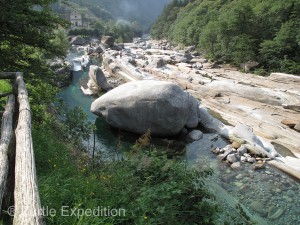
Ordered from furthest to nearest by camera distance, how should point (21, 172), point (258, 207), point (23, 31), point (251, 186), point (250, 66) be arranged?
point (250, 66)
point (251, 186)
point (258, 207)
point (23, 31)
point (21, 172)

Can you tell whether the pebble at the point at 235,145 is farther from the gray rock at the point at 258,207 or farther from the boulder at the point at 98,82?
the boulder at the point at 98,82

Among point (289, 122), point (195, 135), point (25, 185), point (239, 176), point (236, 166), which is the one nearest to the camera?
point (25, 185)

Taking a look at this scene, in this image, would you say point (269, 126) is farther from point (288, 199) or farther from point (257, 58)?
point (257, 58)

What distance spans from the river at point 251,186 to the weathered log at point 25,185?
4.41 metres

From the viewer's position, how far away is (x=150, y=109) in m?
17.6

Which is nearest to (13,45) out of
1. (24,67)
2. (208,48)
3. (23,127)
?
(24,67)

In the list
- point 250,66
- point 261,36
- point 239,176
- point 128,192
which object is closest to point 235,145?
point 239,176

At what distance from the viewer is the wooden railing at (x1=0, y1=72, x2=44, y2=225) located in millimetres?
3038

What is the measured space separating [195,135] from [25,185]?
15.4 m

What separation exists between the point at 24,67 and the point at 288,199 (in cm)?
1206

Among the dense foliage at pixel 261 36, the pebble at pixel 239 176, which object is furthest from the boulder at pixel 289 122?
the dense foliage at pixel 261 36

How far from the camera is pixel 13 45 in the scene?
962 centimetres

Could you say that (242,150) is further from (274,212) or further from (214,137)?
(274,212)

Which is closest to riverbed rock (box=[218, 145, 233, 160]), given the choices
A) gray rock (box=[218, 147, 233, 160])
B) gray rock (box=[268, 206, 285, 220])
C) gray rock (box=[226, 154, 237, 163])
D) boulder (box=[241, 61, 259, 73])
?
gray rock (box=[218, 147, 233, 160])
